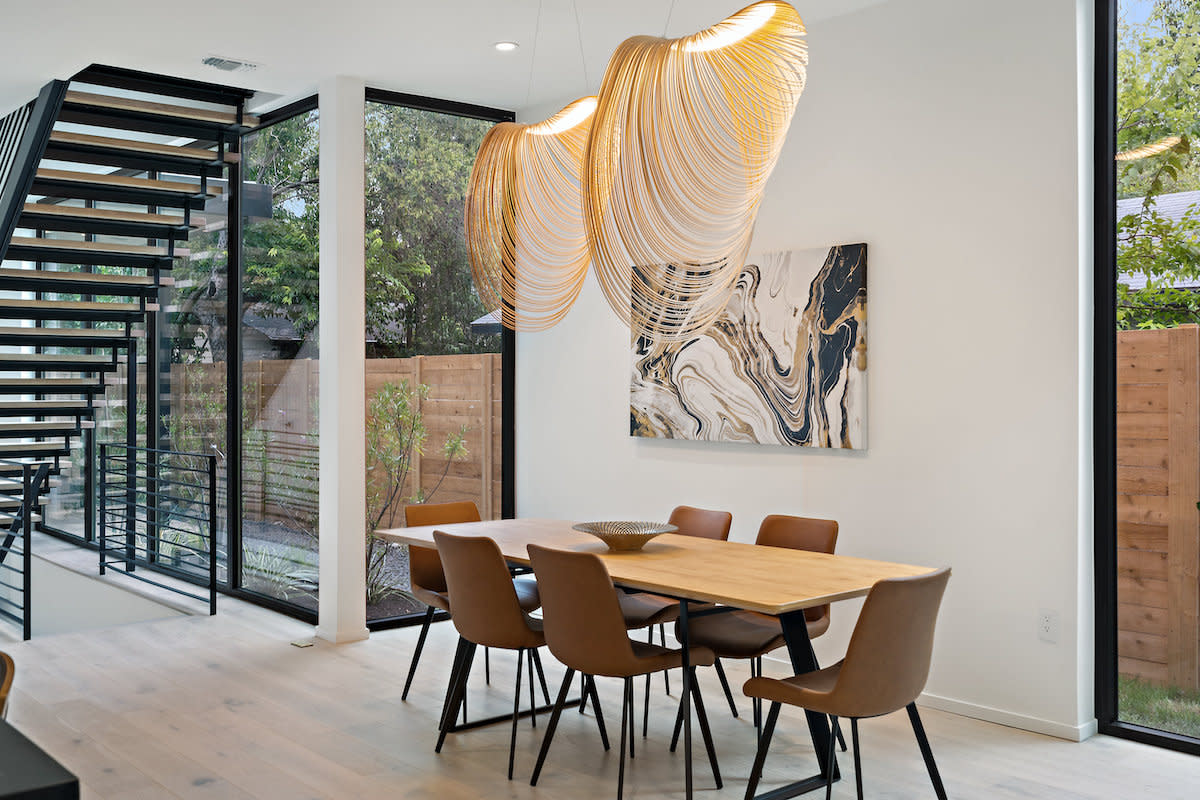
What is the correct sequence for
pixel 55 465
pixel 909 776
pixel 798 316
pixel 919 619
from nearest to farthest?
pixel 919 619 < pixel 909 776 < pixel 798 316 < pixel 55 465

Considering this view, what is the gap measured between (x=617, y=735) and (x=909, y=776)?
1073 mm

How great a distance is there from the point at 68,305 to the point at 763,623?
4754 mm

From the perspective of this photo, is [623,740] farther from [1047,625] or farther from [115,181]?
[115,181]

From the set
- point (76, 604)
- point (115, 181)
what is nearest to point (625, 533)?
point (115, 181)

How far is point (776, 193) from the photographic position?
16.0ft

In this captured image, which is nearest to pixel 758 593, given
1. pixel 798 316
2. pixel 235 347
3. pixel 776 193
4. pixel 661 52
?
pixel 661 52

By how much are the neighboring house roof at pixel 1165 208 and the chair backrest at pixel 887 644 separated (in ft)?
5.57

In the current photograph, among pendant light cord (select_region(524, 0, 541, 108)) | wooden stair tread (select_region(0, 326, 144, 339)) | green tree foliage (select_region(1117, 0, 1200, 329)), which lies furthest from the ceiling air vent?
green tree foliage (select_region(1117, 0, 1200, 329))

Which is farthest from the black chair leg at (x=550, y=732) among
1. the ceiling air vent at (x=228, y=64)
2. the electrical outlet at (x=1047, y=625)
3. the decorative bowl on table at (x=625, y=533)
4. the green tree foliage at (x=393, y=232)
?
the ceiling air vent at (x=228, y=64)

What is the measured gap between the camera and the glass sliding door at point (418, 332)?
19.2 ft

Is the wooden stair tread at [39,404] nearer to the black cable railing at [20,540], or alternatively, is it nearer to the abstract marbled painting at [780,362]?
the black cable railing at [20,540]

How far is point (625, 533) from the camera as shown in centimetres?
383

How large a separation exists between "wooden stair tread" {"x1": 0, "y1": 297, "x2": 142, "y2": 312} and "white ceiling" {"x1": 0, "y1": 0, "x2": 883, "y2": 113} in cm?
121

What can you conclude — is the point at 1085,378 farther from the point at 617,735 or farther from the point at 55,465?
the point at 55,465
